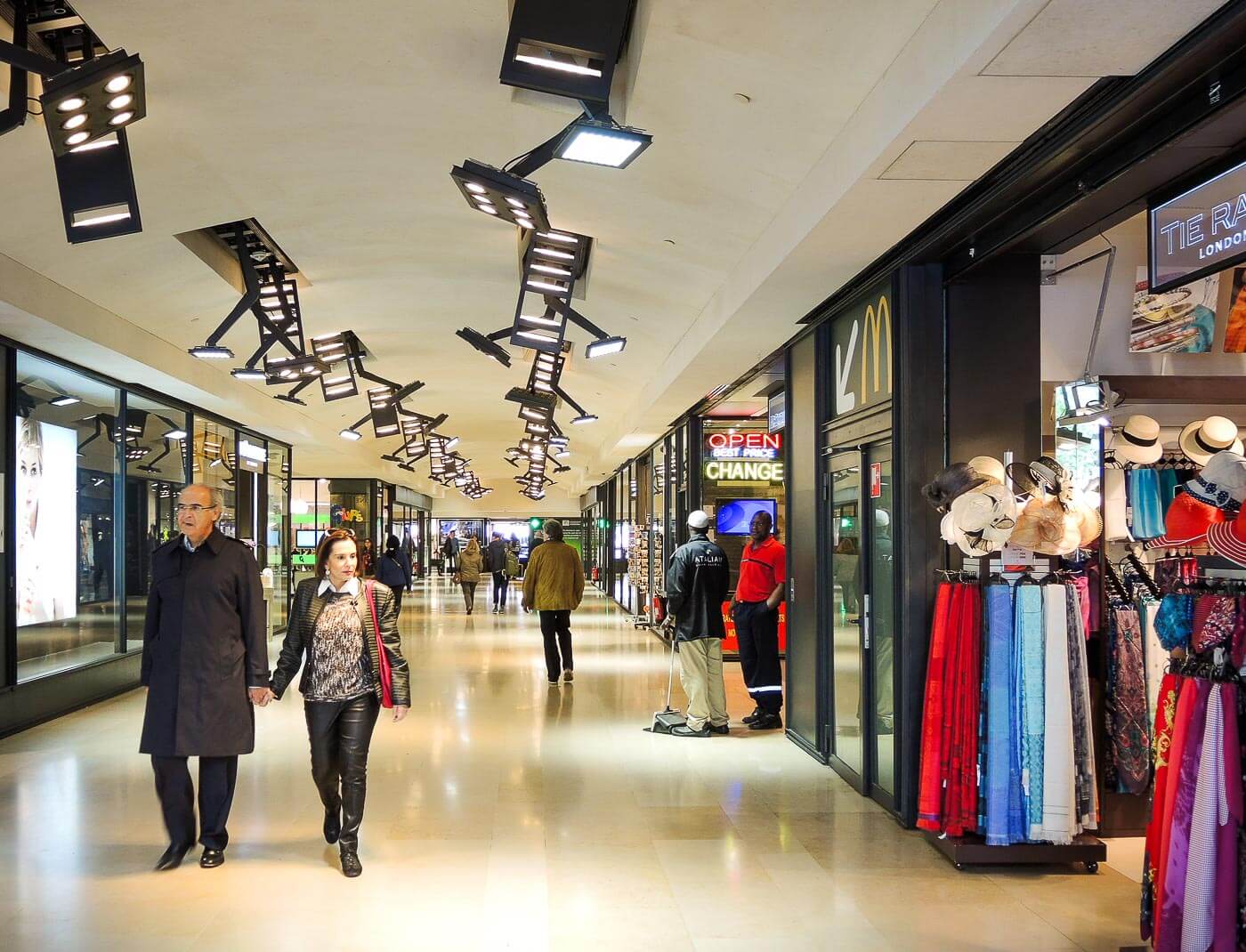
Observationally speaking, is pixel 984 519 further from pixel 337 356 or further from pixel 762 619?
pixel 337 356

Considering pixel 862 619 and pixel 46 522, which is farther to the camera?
pixel 46 522

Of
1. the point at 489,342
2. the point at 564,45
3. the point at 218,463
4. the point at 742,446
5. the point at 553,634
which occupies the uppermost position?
the point at 564,45

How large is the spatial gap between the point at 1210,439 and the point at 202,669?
457 centimetres

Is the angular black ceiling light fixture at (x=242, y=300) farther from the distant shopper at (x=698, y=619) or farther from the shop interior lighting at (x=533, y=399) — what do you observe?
the distant shopper at (x=698, y=619)

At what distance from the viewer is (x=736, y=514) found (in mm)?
14977

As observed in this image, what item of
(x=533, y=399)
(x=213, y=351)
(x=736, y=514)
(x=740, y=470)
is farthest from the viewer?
(x=736, y=514)

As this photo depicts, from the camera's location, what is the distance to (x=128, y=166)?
4.68 meters

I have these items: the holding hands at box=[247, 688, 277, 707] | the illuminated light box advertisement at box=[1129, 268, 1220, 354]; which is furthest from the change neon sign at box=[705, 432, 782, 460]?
the holding hands at box=[247, 688, 277, 707]

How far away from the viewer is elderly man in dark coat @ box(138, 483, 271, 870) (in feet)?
16.7

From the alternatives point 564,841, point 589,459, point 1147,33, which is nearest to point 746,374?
point 564,841

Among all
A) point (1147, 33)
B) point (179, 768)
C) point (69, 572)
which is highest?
point (1147, 33)

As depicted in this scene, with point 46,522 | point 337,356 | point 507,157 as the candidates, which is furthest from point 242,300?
point 507,157

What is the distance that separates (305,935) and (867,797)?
→ 342 centimetres

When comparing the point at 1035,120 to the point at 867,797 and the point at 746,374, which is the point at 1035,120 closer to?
the point at 867,797
